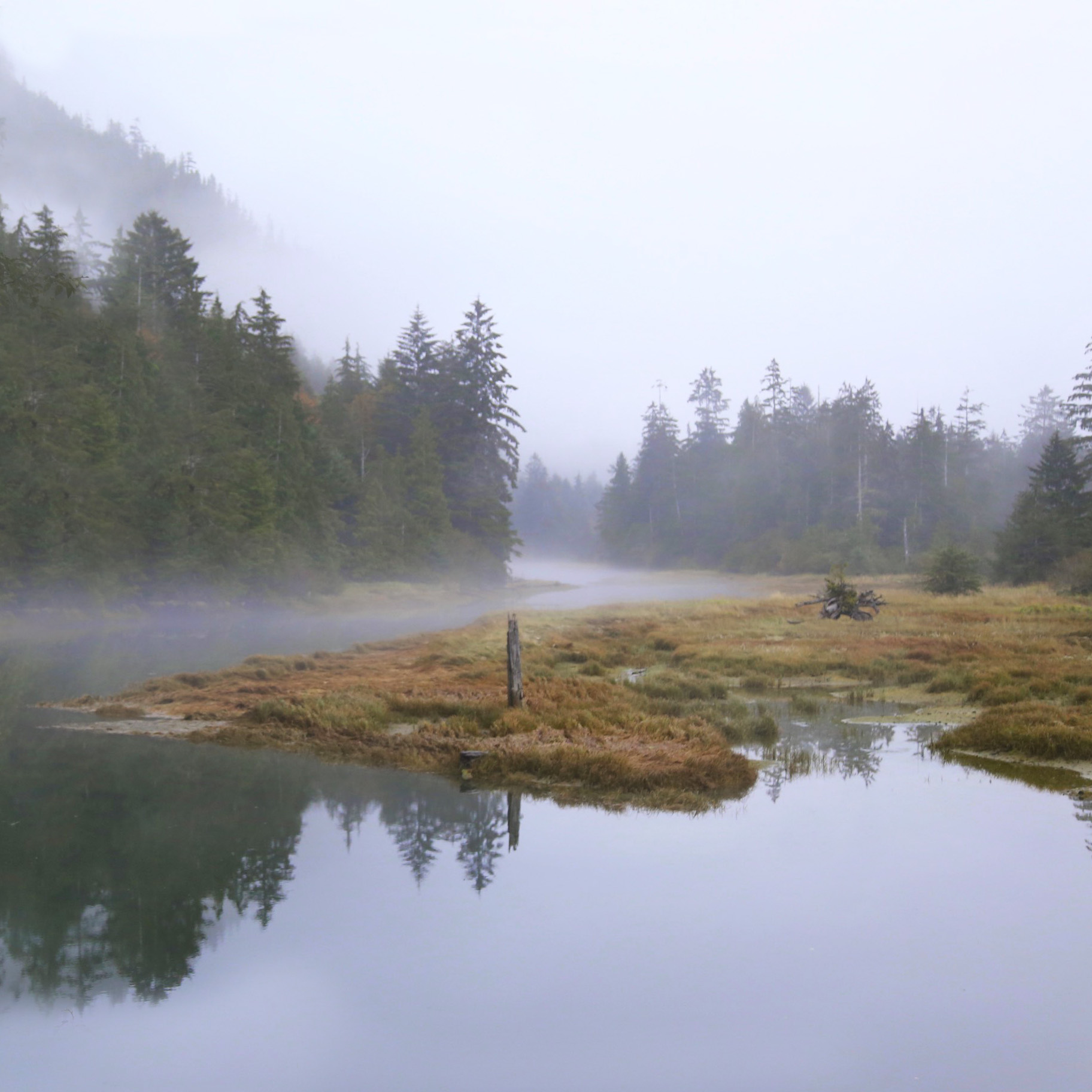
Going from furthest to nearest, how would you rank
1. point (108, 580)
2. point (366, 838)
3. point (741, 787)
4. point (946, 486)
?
point (946, 486), point (108, 580), point (741, 787), point (366, 838)

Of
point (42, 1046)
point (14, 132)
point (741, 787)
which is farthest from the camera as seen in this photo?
point (14, 132)

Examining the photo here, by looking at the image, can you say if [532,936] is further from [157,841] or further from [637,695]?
[637,695]

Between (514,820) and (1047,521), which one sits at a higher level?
(1047,521)

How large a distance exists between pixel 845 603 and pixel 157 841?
95.8ft

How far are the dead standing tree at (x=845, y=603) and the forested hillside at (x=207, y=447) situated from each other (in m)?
28.0

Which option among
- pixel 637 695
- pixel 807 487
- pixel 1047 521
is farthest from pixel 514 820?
pixel 807 487

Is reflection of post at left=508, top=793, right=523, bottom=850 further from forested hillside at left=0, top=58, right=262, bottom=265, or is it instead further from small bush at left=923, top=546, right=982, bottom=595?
forested hillside at left=0, top=58, right=262, bottom=265

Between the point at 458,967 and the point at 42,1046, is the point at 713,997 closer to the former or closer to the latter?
the point at 458,967

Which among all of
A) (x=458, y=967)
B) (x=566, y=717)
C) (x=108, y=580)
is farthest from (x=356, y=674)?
(x=108, y=580)

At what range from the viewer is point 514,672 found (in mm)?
15352

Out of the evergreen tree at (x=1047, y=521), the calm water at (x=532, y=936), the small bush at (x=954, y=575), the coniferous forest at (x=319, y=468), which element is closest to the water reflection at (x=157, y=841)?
the calm water at (x=532, y=936)

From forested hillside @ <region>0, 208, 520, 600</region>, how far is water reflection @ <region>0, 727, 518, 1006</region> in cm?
1303

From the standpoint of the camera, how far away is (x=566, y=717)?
14266 mm

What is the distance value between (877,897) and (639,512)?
10346 cm
